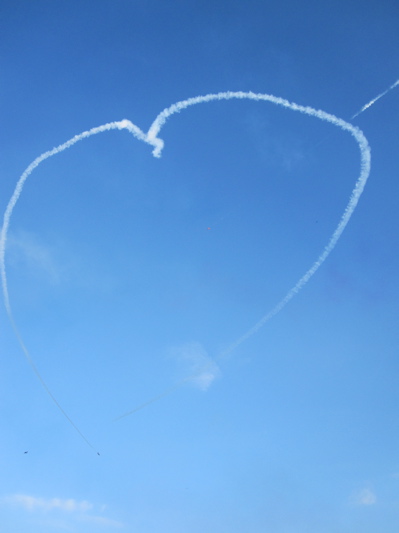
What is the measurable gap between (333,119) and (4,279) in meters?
19.8

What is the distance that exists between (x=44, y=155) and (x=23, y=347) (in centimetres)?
1062

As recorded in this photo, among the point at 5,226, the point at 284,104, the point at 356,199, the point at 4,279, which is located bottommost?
the point at 4,279

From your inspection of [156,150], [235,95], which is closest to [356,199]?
[235,95]

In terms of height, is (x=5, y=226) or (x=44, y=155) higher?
(x=44, y=155)

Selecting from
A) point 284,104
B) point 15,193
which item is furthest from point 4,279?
point 284,104

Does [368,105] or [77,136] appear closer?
[368,105]

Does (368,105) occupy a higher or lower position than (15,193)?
higher

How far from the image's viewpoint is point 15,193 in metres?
28.9

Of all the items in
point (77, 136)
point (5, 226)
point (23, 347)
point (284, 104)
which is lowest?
point (23, 347)

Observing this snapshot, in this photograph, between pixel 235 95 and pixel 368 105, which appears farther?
pixel 235 95

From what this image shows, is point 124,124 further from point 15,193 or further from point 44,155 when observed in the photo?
point 15,193

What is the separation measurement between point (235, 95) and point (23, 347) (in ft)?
58.9

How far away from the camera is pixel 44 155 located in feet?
94.5

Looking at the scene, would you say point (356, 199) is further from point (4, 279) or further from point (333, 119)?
point (4, 279)
